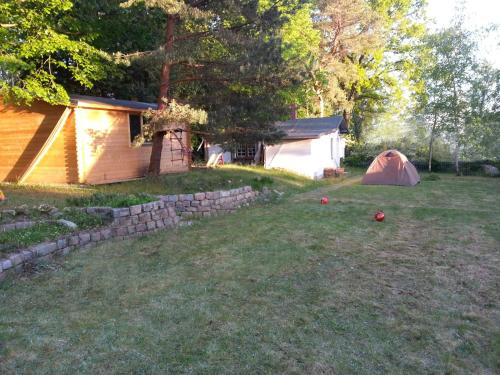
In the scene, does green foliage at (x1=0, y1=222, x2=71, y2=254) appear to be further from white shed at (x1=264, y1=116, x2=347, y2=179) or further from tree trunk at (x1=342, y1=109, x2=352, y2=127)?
tree trunk at (x1=342, y1=109, x2=352, y2=127)

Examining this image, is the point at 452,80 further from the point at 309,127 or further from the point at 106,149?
the point at 106,149

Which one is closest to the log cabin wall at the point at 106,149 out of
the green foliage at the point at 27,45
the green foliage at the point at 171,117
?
the green foliage at the point at 27,45

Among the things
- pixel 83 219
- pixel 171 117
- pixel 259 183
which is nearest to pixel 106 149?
pixel 171 117

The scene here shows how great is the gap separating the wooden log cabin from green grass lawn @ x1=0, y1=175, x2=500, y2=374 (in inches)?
215

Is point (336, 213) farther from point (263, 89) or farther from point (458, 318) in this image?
point (458, 318)

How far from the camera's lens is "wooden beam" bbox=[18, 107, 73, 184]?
10.1 meters

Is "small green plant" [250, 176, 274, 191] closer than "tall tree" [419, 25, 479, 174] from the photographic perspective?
Yes

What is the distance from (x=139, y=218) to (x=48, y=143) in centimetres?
552

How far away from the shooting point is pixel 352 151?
26312 millimetres

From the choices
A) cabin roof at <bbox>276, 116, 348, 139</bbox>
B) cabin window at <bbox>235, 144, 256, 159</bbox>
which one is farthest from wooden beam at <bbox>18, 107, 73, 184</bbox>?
cabin window at <bbox>235, 144, 256, 159</bbox>

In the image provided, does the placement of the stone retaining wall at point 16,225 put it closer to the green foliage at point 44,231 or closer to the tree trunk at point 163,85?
the green foliage at point 44,231

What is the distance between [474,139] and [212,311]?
2007cm

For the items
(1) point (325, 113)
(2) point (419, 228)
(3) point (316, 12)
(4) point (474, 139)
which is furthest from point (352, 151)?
(2) point (419, 228)

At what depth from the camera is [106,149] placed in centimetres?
1113
